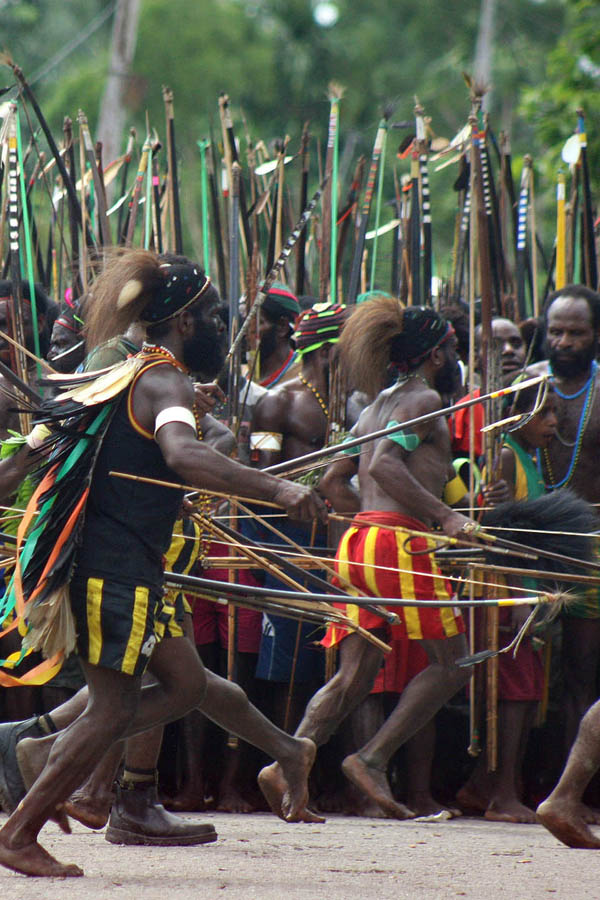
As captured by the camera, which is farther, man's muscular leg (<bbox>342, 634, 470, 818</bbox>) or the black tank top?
man's muscular leg (<bbox>342, 634, 470, 818</bbox>)

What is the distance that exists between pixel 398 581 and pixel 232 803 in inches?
48.4

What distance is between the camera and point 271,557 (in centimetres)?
458

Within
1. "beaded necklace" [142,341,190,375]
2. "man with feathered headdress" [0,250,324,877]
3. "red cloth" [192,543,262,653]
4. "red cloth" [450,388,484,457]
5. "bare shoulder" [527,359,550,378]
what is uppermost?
"bare shoulder" [527,359,550,378]

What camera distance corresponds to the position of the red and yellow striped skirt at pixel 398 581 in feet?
17.8

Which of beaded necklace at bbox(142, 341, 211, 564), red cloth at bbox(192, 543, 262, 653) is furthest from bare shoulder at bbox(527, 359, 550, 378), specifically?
beaded necklace at bbox(142, 341, 211, 564)

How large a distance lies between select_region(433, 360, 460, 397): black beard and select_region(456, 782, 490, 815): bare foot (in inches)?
65.8

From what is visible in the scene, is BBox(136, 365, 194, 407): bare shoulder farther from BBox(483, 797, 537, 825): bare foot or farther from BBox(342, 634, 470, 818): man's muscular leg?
BBox(483, 797, 537, 825): bare foot

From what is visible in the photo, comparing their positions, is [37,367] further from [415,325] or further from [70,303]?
[415,325]

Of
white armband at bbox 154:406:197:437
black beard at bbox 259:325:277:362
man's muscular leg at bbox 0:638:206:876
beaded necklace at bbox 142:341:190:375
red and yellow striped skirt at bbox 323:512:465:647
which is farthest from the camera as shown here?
black beard at bbox 259:325:277:362

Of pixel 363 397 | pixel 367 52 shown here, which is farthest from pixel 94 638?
pixel 367 52

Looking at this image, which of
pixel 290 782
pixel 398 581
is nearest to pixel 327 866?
pixel 290 782

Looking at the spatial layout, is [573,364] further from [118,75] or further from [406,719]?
[118,75]

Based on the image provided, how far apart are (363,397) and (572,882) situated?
2916 millimetres

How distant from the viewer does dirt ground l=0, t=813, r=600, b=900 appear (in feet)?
12.1
